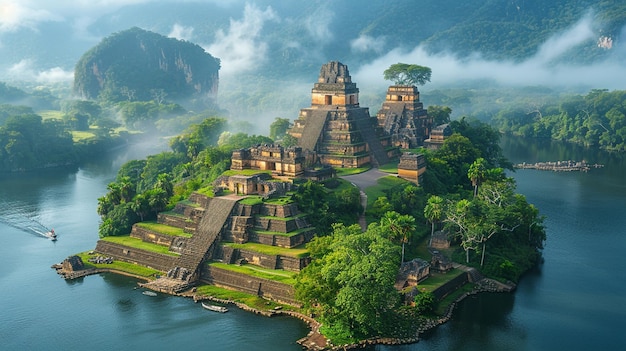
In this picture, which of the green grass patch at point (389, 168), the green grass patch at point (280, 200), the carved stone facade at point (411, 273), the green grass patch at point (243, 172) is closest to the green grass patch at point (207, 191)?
the green grass patch at point (243, 172)

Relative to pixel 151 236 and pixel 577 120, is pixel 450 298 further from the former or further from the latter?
pixel 577 120

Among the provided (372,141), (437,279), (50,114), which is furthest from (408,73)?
(50,114)

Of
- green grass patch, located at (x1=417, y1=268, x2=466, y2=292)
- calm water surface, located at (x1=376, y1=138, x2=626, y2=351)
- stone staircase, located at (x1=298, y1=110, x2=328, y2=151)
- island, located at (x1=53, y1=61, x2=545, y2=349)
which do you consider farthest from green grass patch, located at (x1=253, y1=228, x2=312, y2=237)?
stone staircase, located at (x1=298, y1=110, x2=328, y2=151)

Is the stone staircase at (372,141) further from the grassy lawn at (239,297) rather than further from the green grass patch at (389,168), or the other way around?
the grassy lawn at (239,297)

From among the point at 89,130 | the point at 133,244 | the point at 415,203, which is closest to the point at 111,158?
the point at 89,130

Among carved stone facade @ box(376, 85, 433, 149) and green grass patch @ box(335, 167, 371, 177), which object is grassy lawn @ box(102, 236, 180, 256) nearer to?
green grass patch @ box(335, 167, 371, 177)

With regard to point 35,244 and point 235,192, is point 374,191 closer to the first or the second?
point 235,192
